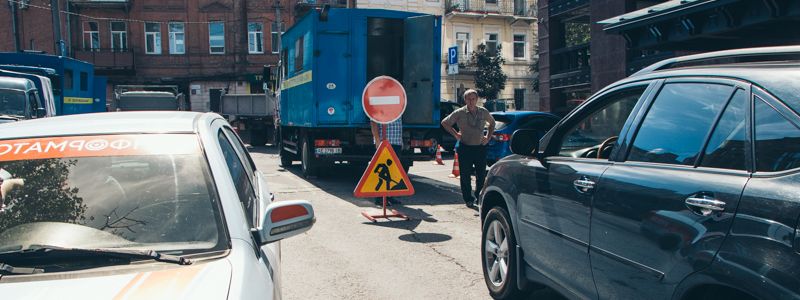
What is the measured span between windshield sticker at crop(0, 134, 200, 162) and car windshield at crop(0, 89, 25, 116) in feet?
33.1

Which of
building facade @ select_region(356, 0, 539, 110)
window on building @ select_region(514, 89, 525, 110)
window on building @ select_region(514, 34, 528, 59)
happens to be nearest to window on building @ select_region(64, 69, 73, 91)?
building facade @ select_region(356, 0, 539, 110)

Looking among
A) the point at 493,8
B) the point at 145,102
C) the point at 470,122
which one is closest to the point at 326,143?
the point at 470,122

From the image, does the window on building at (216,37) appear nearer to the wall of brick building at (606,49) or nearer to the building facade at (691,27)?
the wall of brick building at (606,49)

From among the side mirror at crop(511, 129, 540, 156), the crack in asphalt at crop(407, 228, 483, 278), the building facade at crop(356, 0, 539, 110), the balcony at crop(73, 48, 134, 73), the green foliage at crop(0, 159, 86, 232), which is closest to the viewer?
the green foliage at crop(0, 159, 86, 232)

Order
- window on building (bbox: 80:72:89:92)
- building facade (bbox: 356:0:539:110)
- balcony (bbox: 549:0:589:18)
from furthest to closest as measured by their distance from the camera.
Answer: building facade (bbox: 356:0:539:110)
balcony (bbox: 549:0:589:18)
window on building (bbox: 80:72:89:92)

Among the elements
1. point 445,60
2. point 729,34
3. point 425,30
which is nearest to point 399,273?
point 729,34

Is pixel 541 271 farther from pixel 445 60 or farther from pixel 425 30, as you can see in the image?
pixel 445 60

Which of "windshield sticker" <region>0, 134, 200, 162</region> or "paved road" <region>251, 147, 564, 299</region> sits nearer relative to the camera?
"windshield sticker" <region>0, 134, 200, 162</region>

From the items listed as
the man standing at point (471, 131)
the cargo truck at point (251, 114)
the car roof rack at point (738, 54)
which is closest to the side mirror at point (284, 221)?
the car roof rack at point (738, 54)

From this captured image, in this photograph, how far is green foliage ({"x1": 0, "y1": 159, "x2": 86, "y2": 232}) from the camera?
2863mm

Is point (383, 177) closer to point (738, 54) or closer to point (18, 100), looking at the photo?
point (738, 54)

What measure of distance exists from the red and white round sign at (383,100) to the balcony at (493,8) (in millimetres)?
33354

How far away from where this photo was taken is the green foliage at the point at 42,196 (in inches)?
113

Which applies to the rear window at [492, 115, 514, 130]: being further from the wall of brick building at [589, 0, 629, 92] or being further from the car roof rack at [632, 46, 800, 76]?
the car roof rack at [632, 46, 800, 76]
